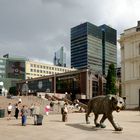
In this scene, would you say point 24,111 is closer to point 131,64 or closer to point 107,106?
point 107,106

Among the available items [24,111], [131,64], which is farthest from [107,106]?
[131,64]

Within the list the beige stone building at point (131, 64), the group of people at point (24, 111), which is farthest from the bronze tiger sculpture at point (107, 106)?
the beige stone building at point (131, 64)

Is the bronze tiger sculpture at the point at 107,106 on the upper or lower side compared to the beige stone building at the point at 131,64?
lower

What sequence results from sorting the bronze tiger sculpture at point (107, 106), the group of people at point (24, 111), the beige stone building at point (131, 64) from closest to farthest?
the bronze tiger sculpture at point (107, 106), the group of people at point (24, 111), the beige stone building at point (131, 64)

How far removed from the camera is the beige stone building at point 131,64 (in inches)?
3063

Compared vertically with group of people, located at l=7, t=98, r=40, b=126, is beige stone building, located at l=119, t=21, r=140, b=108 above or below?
above

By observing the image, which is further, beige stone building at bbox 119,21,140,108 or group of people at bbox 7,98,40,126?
beige stone building at bbox 119,21,140,108

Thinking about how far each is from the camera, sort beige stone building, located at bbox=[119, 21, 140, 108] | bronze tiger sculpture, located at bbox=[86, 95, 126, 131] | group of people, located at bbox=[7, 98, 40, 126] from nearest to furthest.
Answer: bronze tiger sculpture, located at bbox=[86, 95, 126, 131] → group of people, located at bbox=[7, 98, 40, 126] → beige stone building, located at bbox=[119, 21, 140, 108]

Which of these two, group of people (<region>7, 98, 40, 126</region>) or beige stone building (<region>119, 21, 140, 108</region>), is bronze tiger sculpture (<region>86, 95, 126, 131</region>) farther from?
beige stone building (<region>119, 21, 140, 108</region>)

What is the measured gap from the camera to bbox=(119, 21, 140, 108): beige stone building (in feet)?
255

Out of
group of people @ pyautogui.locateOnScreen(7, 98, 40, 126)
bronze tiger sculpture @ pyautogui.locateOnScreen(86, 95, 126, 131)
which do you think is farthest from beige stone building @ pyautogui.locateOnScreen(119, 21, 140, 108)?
bronze tiger sculpture @ pyautogui.locateOnScreen(86, 95, 126, 131)

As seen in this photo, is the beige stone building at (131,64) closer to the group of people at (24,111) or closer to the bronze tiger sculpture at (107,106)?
the group of people at (24,111)

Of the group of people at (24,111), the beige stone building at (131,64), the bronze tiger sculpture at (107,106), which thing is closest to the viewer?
the bronze tiger sculpture at (107,106)

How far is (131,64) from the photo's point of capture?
79375 millimetres
